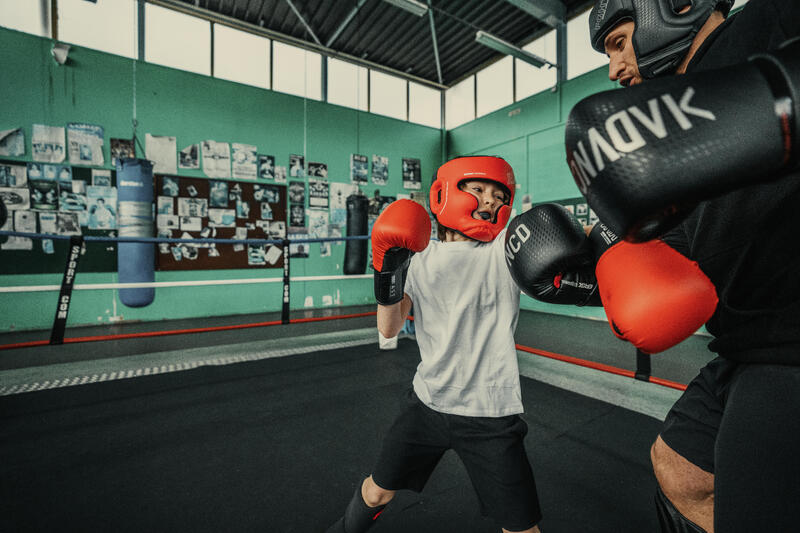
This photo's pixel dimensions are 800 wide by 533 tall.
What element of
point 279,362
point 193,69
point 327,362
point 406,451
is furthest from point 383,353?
point 193,69

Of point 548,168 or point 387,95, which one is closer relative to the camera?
point 548,168

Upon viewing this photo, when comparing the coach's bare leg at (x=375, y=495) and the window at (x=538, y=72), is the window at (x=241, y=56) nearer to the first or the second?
the window at (x=538, y=72)

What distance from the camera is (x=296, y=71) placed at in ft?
18.5

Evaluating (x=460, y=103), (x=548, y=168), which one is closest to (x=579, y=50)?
(x=548, y=168)

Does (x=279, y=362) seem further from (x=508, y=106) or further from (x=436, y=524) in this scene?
(x=508, y=106)

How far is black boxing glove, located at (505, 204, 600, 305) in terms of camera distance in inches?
24.4

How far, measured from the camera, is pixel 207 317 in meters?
4.79

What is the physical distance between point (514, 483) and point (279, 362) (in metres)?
2.42

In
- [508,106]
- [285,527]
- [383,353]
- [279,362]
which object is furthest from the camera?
[508,106]

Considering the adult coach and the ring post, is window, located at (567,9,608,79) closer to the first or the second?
the adult coach

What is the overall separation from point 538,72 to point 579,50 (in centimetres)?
64

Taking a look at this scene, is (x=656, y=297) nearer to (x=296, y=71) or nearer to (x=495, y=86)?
(x=296, y=71)

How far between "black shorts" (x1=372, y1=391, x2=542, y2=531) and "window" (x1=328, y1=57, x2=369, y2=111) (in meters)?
5.93

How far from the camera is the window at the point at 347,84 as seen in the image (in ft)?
19.4
